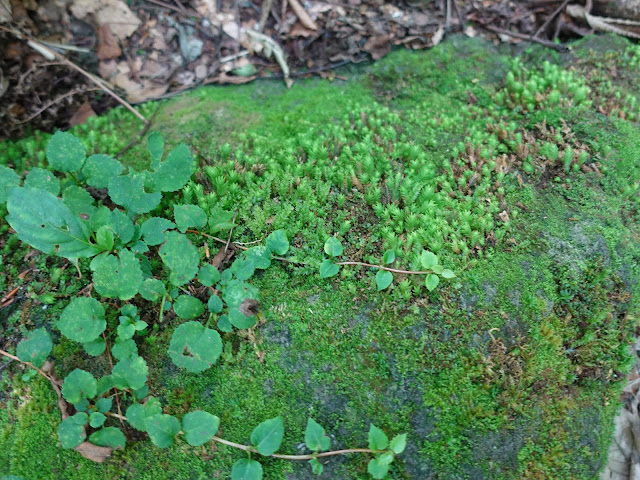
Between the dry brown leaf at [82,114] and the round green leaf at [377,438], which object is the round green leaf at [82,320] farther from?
the dry brown leaf at [82,114]

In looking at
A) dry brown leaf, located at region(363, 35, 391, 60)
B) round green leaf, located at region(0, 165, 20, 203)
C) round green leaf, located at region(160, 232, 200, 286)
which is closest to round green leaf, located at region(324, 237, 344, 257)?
round green leaf, located at region(160, 232, 200, 286)

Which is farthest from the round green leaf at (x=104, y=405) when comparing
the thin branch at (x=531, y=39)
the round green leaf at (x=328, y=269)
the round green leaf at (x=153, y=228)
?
the thin branch at (x=531, y=39)

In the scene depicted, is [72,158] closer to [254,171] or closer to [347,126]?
[254,171]

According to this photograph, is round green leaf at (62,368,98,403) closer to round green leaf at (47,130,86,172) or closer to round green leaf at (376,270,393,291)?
round green leaf at (47,130,86,172)

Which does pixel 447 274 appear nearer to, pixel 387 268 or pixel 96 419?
pixel 387 268

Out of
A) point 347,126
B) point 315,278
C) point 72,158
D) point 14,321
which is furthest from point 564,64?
point 14,321

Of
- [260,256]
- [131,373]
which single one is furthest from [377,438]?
[131,373]
